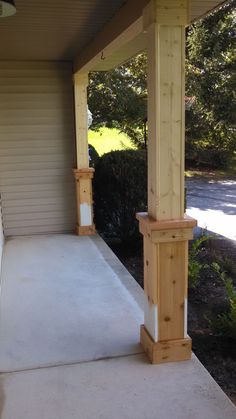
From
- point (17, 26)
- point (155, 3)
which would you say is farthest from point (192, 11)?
point (17, 26)

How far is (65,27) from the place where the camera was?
383cm

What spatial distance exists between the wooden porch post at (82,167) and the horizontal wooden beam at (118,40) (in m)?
0.27

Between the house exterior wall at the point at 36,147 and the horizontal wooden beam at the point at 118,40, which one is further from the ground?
the horizontal wooden beam at the point at 118,40

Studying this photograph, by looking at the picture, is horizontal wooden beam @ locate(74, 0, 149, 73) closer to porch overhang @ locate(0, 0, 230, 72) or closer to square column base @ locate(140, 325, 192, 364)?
A: porch overhang @ locate(0, 0, 230, 72)

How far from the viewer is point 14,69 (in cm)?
561

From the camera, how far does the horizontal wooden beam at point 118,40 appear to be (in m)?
2.86

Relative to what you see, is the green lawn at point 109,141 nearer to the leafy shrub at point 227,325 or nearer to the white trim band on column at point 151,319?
the leafy shrub at point 227,325

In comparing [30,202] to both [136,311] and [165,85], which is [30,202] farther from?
[165,85]

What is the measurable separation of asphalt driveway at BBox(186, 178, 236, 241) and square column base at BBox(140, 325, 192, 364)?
378 cm

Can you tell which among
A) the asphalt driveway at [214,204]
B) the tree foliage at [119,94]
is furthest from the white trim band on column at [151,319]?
the tree foliage at [119,94]

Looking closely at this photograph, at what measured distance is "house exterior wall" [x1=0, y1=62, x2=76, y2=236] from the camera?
569 cm

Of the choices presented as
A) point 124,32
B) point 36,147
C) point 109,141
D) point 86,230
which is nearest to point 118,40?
point 124,32

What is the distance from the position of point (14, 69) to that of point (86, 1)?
2771 mm

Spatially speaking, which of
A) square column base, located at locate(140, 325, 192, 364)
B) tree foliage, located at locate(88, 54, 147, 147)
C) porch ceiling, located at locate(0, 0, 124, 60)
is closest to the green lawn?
tree foliage, located at locate(88, 54, 147, 147)
